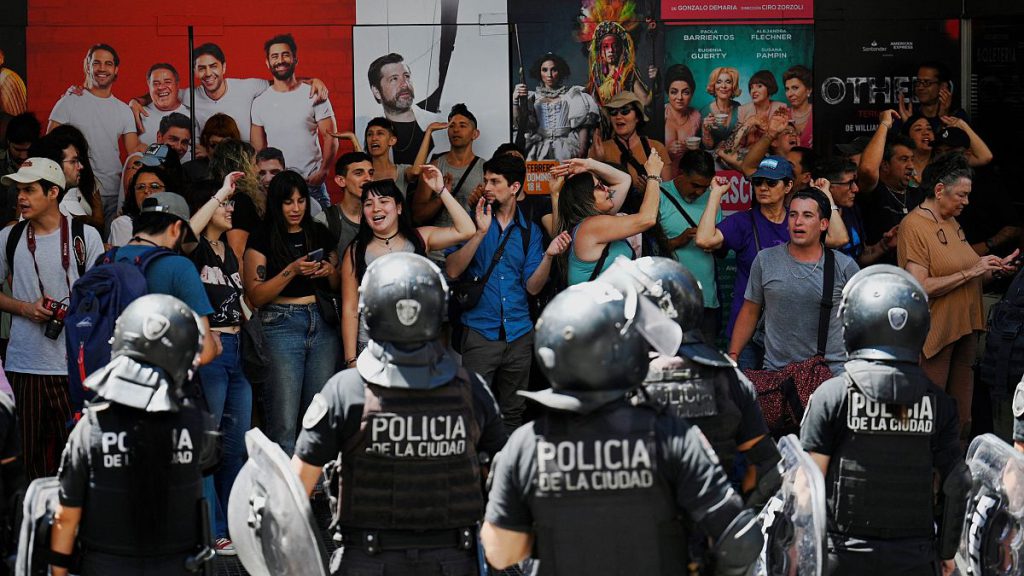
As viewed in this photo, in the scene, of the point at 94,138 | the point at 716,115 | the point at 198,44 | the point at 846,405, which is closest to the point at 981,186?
the point at 716,115

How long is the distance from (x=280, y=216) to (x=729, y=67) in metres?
3.39

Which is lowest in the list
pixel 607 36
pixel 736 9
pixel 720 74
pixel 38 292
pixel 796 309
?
pixel 796 309

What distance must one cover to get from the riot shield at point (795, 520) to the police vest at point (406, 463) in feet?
3.68

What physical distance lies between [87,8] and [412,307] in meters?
5.17

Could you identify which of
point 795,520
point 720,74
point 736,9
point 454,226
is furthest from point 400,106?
point 795,520

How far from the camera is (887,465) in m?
5.19

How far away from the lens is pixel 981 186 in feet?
31.1

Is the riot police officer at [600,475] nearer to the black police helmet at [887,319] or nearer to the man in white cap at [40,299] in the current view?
the black police helmet at [887,319]

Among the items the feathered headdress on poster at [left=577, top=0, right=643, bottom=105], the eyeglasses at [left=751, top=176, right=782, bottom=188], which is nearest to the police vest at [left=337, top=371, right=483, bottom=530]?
the eyeglasses at [left=751, top=176, right=782, bottom=188]

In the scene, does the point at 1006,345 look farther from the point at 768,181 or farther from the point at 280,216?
the point at 280,216

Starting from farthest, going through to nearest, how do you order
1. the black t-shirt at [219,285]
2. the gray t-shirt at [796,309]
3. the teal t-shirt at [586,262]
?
1. the teal t-shirt at [586,262]
2. the gray t-shirt at [796,309]
3. the black t-shirt at [219,285]

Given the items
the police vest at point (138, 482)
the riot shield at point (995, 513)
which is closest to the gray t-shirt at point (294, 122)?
the police vest at point (138, 482)

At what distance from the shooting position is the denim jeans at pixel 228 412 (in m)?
7.22

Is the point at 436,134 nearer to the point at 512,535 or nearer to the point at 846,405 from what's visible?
the point at 846,405
